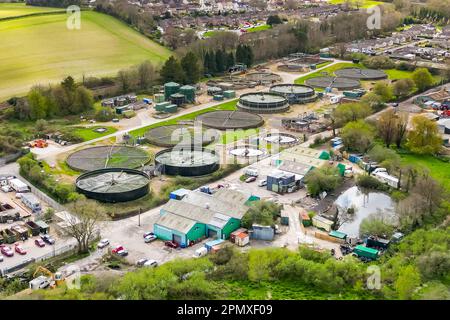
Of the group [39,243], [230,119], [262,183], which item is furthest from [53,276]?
[230,119]

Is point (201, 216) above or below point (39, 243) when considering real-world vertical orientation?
above

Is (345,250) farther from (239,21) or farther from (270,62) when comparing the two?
(239,21)

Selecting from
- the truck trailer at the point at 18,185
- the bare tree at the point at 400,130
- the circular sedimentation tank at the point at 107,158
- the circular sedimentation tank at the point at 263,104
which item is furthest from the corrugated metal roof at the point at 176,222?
the circular sedimentation tank at the point at 263,104

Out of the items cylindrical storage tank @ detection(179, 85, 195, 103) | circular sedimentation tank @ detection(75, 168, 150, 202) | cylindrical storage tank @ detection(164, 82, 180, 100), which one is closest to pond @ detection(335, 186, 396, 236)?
circular sedimentation tank @ detection(75, 168, 150, 202)

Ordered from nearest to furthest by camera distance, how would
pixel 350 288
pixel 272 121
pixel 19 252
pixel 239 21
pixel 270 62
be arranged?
pixel 350 288 → pixel 19 252 → pixel 272 121 → pixel 270 62 → pixel 239 21

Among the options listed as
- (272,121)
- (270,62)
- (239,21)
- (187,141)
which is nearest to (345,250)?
(187,141)

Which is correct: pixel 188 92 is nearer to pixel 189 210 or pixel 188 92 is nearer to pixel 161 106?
pixel 161 106

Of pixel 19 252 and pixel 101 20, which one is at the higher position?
pixel 101 20
